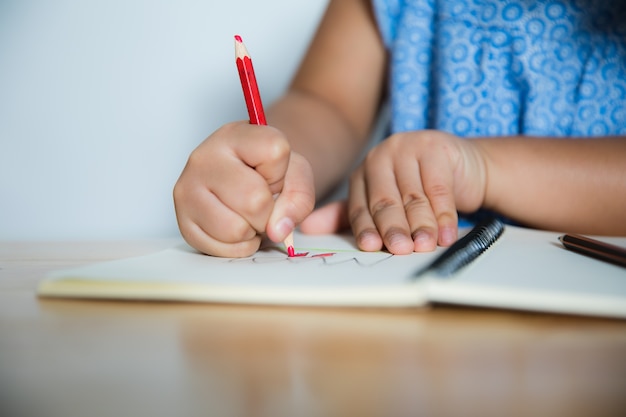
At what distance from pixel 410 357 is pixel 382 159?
239 millimetres

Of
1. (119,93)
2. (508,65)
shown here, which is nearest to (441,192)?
(508,65)

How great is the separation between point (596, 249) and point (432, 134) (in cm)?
15

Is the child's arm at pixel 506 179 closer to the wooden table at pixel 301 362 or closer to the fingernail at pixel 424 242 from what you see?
the fingernail at pixel 424 242

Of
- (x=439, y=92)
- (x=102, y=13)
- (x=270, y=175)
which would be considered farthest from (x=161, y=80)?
(x=270, y=175)

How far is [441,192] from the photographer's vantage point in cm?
36

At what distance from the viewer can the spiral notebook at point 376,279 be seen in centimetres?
20

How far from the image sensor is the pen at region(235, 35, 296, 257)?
30 cm

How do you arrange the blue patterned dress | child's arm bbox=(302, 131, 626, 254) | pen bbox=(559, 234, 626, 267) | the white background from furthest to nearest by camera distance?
the white background
the blue patterned dress
child's arm bbox=(302, 131, 626, 254)
pen bbox=(559, 234, 626, 267)

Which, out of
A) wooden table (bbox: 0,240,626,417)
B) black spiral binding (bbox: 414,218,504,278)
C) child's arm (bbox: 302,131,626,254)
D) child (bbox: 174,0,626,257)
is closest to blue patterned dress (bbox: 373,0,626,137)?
child (bbox: 174,0,626,257)

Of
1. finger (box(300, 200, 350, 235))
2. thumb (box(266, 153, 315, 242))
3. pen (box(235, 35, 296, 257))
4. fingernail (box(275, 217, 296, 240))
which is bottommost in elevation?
finger (box(300, 200, 350, 235))

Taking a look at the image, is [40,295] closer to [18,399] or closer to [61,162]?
[18,399]

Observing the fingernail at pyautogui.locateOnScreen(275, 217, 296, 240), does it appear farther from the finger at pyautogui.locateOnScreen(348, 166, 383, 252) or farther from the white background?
the white background

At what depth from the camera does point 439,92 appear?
0.60 m

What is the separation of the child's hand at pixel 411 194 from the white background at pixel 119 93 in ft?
1.40
